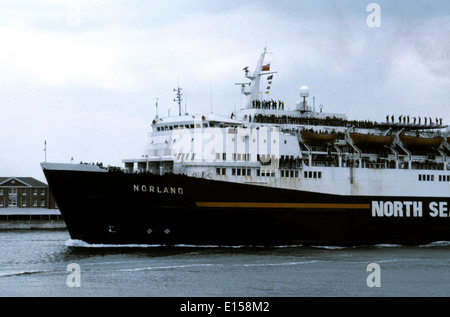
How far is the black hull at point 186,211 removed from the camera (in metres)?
32.6

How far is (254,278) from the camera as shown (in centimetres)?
2625

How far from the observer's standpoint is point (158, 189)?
32844 mm

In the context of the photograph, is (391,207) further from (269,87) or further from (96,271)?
(96,271)

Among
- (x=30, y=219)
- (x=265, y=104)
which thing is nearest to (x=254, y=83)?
(x=265, y=104)

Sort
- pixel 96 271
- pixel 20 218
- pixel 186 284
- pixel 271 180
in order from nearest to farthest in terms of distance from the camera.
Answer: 1. pixel 186 284
2. pixel 96 271
3. pixel 271 180
4. pixel 20 218

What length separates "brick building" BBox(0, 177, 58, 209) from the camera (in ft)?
230

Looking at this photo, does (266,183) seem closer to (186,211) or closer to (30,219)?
(186,211)

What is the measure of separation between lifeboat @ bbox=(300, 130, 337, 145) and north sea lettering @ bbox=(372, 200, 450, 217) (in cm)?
384

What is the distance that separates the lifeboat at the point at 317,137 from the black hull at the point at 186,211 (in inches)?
127

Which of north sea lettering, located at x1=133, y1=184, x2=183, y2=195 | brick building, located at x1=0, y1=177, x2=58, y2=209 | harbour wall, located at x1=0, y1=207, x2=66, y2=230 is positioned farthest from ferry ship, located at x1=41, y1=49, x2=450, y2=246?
brick building, located at x1=0, y1=177, x2=58, y2=209

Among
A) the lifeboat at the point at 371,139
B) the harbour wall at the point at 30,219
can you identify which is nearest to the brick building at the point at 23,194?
the harbour wall at the point at 30,219

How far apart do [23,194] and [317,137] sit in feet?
132

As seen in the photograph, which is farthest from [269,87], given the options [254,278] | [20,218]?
[20,218]
